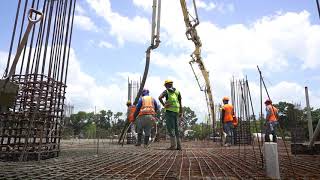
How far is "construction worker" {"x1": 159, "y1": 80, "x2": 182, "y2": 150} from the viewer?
7.65 m

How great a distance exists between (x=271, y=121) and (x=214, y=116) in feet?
38.6

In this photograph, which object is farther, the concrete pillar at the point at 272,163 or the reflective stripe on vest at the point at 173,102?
the reflective stripe on vest at the point at 173,102

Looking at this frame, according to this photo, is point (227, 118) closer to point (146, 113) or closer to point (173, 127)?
point (146, 113)

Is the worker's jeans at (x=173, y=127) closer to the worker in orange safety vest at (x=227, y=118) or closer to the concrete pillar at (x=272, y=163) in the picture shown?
the worker in orange safety vest at (x=227, y=118)

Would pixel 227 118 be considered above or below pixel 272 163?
above

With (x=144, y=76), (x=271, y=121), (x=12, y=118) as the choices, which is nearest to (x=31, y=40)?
(x=12, y=118)

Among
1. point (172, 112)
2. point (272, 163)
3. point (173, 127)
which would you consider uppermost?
point (172, 112)

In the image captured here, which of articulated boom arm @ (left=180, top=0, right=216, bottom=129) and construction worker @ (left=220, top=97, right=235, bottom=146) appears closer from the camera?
construction worker @ (left=220, top=97, right=235, bottom=146)

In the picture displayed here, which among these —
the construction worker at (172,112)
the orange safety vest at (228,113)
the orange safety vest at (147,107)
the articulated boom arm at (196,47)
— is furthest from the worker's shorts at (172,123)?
the articulated boom arm at (196,47)

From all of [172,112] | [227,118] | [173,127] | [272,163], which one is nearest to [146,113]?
[172,112]

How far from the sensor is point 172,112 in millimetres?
7750

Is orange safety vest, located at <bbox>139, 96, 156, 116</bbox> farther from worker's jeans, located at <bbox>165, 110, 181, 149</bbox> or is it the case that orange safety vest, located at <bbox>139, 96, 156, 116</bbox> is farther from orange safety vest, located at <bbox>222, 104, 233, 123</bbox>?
orange safety vest, located at <bbox>222, 104, 233, 123</bbox>

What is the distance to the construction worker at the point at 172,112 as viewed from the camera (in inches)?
301

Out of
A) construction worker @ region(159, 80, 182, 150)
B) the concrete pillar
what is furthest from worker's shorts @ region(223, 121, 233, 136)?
the concrete pillar
